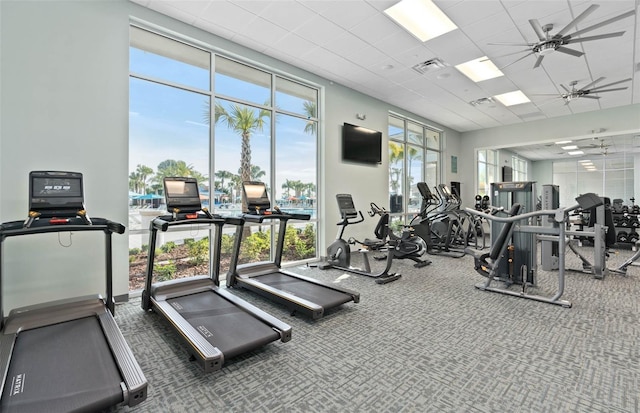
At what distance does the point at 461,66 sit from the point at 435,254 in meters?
3.94

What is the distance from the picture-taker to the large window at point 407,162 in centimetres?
829

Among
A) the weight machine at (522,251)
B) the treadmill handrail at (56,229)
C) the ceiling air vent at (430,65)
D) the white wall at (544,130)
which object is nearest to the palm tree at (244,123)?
the treadmill handrail at (56,229)

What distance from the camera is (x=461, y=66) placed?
5.75 meters

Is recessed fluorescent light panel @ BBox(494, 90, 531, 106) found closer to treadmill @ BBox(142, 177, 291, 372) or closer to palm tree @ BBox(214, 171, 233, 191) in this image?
palm tree @ BBox(214, 171, 233, 191)

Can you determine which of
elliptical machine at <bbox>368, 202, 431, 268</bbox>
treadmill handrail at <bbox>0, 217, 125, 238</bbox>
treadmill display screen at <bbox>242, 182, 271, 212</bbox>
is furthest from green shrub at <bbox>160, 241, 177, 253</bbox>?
elliptical machine at <bbox>368, 202, 431, 268</bbox>

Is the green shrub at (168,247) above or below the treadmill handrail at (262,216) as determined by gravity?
below

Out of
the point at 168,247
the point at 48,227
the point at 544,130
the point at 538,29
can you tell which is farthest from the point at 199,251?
the point at 544,130

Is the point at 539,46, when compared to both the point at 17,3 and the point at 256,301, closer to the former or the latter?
the point at 256,301

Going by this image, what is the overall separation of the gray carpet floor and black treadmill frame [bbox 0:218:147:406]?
0.66 feet

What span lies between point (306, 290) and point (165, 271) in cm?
218

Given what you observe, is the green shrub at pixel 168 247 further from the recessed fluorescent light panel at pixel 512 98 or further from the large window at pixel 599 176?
the large window at pixel 599 176

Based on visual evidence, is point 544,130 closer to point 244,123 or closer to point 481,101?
point 481,101

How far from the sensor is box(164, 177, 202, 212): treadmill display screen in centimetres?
342

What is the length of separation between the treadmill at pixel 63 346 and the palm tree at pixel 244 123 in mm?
2409
